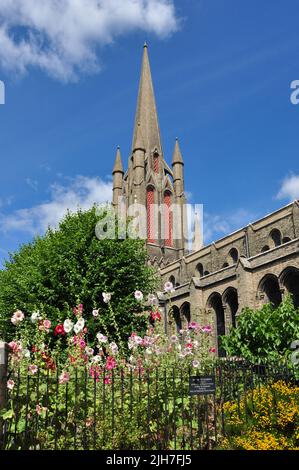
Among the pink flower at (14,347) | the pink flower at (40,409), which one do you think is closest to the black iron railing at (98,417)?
the pink flower at (40,409)

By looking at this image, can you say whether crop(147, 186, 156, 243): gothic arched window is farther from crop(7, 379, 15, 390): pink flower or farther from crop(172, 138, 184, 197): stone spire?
crop(7, 379, 15, 390): pink flower

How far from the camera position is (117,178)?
52750 mm

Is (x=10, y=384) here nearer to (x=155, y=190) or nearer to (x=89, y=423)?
(x=89, y=423)

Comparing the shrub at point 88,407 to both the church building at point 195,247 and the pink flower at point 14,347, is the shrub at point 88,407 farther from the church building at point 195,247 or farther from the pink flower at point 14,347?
the church building at point 195,247

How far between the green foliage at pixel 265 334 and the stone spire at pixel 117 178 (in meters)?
37.1

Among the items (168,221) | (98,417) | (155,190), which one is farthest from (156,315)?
(168,221)

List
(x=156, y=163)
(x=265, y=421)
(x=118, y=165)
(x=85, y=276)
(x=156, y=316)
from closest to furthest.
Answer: (x=265, y=421) → (x=156, y=316) → (x=85, y=276) → (x=156, y=163) → (x=118, y=165)

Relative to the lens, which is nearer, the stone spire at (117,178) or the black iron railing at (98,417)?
the black iron railing at (98,417)

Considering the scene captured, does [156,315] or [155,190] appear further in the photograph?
[155,190]

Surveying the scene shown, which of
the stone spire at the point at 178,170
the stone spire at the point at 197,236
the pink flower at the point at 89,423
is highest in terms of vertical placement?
the stone spire at the point at 178,170

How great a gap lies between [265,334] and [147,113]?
157 ft

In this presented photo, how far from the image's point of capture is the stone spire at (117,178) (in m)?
51.6
